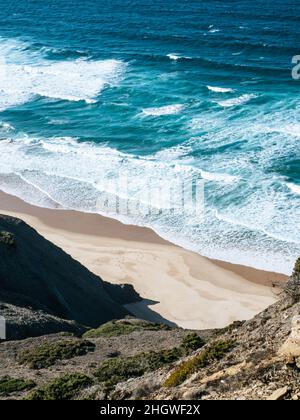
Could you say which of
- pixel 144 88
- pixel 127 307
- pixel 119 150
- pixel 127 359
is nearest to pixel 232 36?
pixel 144 88

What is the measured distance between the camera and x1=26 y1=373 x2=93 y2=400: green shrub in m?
18.0

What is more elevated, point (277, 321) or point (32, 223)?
point (277, 321)

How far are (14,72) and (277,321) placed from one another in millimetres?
66956

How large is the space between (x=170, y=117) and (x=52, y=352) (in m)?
39.2

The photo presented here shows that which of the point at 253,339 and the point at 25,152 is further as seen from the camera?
the point at 25,152

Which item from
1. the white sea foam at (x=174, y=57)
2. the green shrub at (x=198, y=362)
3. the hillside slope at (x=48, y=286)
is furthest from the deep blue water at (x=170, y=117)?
the green shrub at (x=198, y=362)

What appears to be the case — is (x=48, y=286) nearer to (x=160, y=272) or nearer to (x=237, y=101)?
(x=160, y=272)

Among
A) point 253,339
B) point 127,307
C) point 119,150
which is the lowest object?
point 127,307

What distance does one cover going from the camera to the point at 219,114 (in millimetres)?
59125

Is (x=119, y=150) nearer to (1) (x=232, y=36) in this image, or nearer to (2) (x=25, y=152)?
(2) (x=25, y=152)

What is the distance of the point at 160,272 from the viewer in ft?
127

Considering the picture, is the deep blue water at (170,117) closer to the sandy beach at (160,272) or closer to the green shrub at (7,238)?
the sandy beach at (160,272)

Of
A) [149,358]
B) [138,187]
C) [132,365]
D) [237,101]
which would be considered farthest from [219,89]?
[132,365]

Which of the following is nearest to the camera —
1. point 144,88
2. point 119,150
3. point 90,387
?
point 90,387
